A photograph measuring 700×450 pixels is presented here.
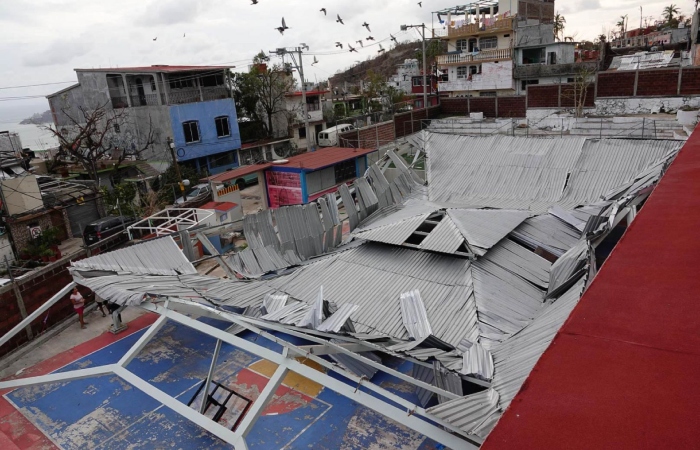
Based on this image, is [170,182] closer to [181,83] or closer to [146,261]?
[181,83]

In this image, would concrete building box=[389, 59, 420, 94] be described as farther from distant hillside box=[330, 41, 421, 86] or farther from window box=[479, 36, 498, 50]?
distant hillside box=[330, 41, 421, 86]

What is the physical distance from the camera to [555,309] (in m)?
9.74

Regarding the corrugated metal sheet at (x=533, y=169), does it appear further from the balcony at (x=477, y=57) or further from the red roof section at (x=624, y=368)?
the balcony at (x=477, y=57)

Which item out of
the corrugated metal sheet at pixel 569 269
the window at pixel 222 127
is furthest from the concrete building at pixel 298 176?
the corrugated metal sheet at pixel 569 269

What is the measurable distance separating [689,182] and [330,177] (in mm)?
21613

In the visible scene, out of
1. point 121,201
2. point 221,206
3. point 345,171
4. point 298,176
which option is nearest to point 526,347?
point 221,206

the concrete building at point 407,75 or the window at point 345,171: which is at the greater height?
the concrete building at point 407,75

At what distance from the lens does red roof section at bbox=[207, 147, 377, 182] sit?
84.3 feet

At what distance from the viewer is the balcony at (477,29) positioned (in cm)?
5034

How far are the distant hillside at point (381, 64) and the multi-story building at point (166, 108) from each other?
250 ft

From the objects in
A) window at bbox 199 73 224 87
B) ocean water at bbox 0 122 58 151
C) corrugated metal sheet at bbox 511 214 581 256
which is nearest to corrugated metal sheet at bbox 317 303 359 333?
corrugated metal sheet at bbox 511 214 581 256

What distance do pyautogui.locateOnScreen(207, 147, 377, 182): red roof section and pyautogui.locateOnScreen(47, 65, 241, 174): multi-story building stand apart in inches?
429

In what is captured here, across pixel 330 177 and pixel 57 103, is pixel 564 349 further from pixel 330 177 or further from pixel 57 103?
pixel 57 103

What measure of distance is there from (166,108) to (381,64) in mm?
89687
